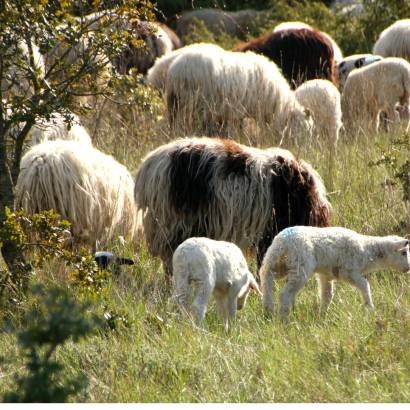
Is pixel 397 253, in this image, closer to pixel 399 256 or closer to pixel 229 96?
pixel 399 256

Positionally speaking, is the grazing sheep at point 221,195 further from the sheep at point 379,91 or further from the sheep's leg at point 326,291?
the sheep at point 379,91

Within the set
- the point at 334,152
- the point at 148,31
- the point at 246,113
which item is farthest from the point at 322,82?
the point at 148,31

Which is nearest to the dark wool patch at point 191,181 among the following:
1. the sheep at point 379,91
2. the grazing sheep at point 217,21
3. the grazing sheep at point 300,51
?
the sheep at point 379,91

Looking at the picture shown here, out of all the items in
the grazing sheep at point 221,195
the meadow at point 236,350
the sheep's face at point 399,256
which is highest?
the grazing sheep at point 221,195

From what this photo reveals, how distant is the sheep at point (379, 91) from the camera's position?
38.9 feet

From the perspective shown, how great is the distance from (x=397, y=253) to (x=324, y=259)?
0.48m

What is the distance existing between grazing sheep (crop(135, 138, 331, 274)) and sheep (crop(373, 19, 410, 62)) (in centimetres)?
813

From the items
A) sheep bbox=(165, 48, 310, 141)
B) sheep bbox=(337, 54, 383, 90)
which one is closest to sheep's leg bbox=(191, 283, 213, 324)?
sheep bbox=(165, 48, 310, 141)

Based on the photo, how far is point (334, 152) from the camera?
9.31 metres

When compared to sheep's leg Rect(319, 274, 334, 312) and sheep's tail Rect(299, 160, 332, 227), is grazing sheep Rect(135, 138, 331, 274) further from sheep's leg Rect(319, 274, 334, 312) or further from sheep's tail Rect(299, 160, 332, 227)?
sheep's leg Rect(319, 274, 334, 312)

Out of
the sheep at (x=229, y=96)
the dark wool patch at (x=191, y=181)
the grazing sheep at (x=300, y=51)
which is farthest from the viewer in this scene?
the grazing sheep at (x=300, y=51)

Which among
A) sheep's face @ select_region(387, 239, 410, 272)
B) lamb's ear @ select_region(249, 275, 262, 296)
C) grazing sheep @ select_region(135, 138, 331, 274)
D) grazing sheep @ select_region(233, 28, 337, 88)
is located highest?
grazing sheep @ select_region(233, 28, 337, 88)

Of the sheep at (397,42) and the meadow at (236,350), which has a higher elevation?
the sheep at (397,42)

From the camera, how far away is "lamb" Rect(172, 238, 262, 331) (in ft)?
17.7
